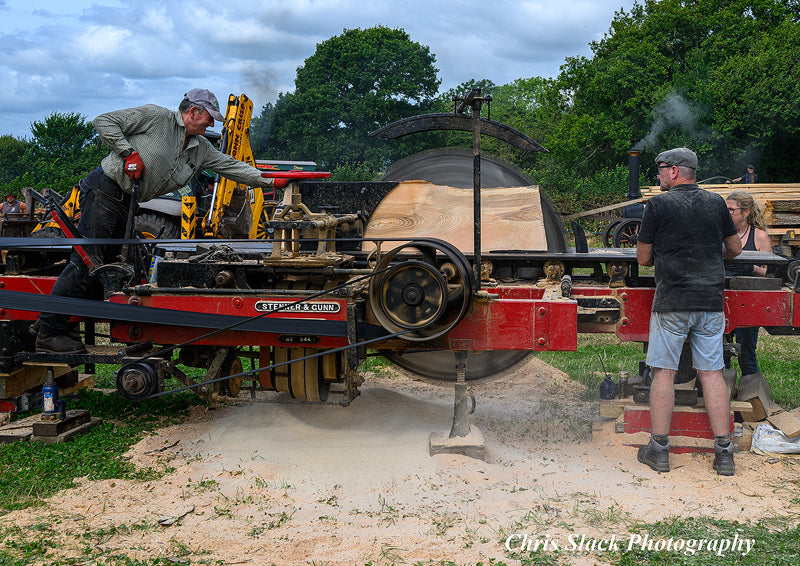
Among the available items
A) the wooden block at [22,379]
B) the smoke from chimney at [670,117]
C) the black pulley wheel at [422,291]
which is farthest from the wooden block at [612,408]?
the smoke from chimney at [670,117]

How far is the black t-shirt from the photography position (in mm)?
4312

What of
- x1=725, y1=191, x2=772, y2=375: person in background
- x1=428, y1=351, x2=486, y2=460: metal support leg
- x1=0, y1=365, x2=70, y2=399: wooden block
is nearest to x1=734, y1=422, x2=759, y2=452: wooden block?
x1=725, y1=191, x2=772, y2=375: person in background

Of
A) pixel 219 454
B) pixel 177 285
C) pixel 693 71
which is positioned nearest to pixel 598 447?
pixel 219 454

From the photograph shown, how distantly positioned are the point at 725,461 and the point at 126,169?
168 inches

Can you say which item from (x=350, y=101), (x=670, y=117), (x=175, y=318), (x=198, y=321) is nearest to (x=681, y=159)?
(x=198, y=321)

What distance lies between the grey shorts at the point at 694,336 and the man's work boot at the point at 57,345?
389cm

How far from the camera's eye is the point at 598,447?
4801mm

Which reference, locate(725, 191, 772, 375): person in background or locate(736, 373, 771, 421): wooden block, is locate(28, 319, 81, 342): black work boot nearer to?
locate(736, 373, 771, 421): wooden block

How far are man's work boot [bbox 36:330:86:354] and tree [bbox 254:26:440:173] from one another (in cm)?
2514

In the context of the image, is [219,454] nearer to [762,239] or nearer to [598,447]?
[598,447]

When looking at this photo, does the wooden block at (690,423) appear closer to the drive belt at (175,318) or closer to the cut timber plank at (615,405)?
the cut timber plank at (615,405)

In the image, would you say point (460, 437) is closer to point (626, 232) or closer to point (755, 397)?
point (755, 397)

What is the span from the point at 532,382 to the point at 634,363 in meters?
1.24

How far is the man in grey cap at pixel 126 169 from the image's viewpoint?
15.4 feet
